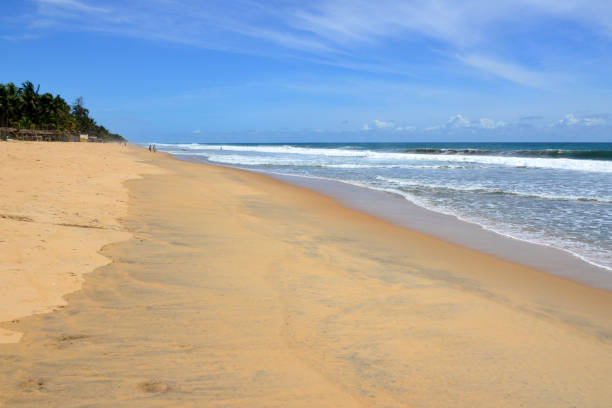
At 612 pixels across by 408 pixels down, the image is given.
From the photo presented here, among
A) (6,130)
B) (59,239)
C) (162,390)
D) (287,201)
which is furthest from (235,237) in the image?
(6,130)

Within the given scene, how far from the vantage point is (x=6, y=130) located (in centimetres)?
5034

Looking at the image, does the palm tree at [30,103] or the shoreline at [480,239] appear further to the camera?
the palm tree at [30,103]

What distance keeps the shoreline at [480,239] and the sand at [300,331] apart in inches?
16.7

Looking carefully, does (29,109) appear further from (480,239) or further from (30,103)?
(480,239)

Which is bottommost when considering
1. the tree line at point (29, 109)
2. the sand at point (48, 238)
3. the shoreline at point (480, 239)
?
the shoreline at point (480, 239)

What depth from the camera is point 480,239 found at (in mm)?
8078

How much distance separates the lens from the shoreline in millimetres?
6016

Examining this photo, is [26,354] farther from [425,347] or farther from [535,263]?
[535,263]

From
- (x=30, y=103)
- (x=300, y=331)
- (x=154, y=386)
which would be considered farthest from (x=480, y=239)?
(x=30, y=103)

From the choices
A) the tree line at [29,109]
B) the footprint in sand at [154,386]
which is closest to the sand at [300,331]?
the footprint in sand at [154,386]

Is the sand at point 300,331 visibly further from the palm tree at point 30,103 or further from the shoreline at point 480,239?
the palm tree at point 30,103

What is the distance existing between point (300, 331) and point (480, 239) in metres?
5.66

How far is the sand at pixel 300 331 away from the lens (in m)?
2.63

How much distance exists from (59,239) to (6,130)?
5562 centimetres
